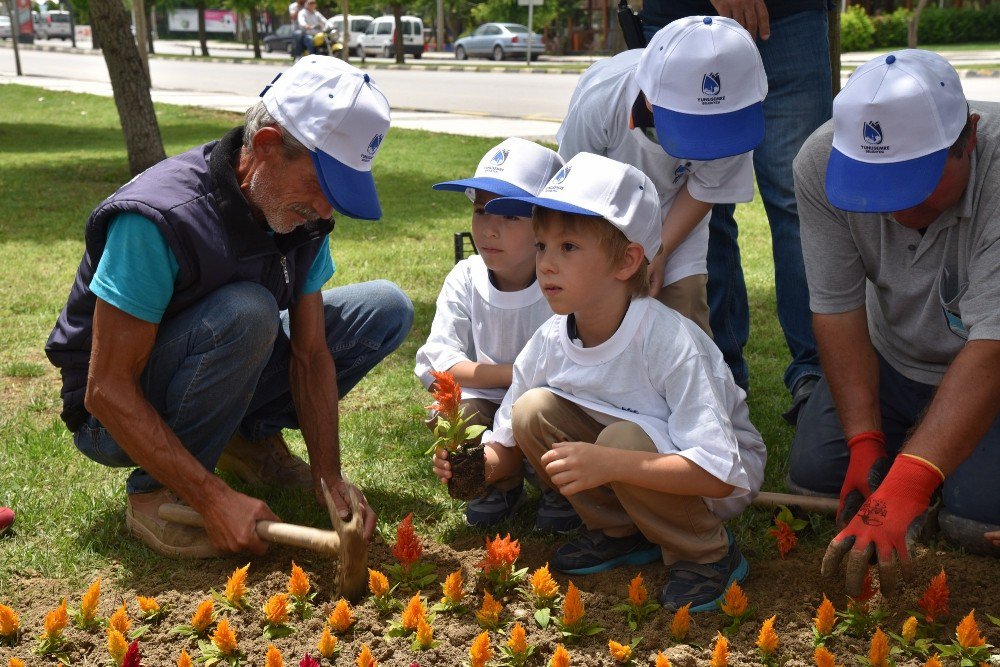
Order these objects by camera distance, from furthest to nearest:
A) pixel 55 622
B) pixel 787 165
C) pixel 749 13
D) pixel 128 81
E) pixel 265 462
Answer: pixel 128 81, pixel 787 165, pixel 749 13, pixel 265 462, pixel 55 622

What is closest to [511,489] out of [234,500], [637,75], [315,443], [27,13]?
[315,443]

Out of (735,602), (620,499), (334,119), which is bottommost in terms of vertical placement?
(735,602)

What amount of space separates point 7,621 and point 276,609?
2.35 feet

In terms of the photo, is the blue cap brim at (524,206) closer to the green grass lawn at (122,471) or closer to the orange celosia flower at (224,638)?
the green grass lawn at (122,471)

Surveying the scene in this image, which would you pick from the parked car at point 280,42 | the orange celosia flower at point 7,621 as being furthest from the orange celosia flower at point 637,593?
the parked car at point 280,42

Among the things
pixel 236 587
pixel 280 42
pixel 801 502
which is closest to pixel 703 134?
pixel 801 502

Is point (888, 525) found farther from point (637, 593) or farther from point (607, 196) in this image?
point (607, 196)

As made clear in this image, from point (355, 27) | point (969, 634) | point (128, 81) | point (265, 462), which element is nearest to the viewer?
point (969, 634)

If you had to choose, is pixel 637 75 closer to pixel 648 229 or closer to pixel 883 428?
pixel 648 229

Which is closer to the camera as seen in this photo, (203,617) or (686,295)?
(203,617)

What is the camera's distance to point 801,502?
3506 millimetres

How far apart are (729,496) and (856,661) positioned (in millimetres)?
556

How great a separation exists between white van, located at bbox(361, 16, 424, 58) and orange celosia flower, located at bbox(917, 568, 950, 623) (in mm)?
39152

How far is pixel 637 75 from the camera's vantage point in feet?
12.1
